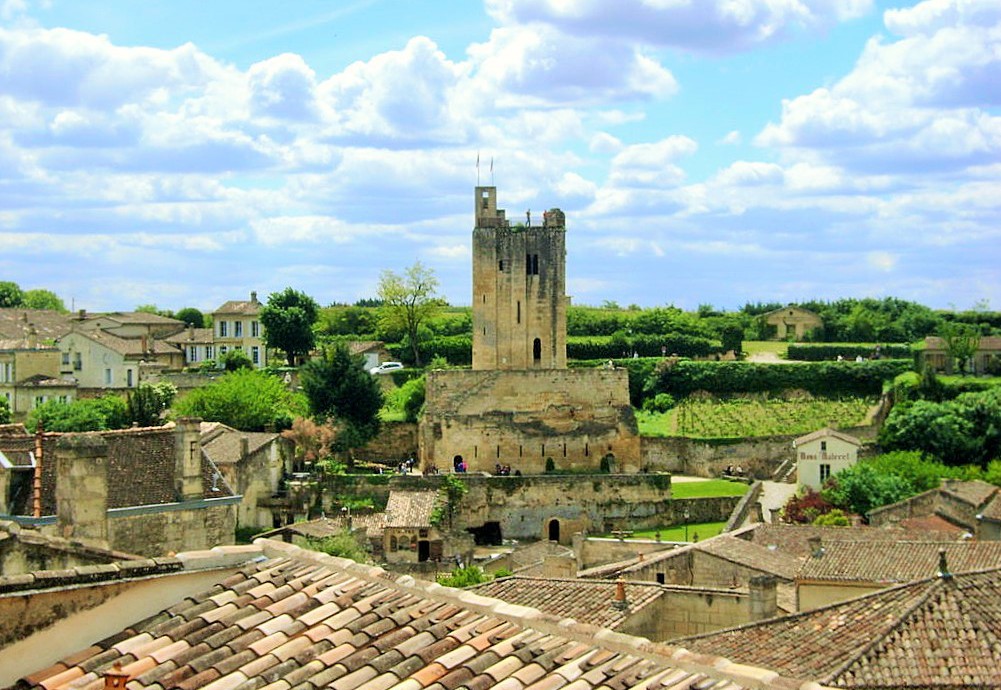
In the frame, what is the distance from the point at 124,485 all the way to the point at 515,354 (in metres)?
37.3

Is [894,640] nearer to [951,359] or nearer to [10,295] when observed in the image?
[951,359]

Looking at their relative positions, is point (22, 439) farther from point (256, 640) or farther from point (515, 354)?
point (515, 354)

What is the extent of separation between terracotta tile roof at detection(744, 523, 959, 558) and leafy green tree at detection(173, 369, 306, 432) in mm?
26334

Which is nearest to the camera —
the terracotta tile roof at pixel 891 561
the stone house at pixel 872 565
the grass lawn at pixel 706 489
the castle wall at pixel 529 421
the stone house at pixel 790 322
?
the stone house at pixel 872 565

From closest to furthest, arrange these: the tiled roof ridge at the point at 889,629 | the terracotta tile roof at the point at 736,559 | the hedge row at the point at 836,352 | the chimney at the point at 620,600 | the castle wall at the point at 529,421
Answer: the tiled roof ridge at the point at 889,629 → the chimney at the point at 620,600 → the terracotta tile roof at the point at 736,559 → the castle wall at the point at 529,421 → the hedge row at the point at 836,352

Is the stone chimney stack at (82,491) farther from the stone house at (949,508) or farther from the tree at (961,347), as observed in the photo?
the tree at (961,347)

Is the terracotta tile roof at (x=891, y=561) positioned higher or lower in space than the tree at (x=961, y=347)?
lower

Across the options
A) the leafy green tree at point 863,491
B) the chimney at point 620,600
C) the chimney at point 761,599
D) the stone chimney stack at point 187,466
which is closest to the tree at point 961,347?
the leafy green tree at point 863,491

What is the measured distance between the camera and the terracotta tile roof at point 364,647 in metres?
7.10

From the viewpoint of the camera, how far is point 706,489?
4994 cm

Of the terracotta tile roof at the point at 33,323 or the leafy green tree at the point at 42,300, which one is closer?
the terracotta tile roof at the point at 33,323

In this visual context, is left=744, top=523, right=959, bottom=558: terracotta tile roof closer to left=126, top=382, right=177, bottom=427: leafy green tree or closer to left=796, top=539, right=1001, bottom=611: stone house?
left=796, top=539, right=1001, bottom=611: stone house

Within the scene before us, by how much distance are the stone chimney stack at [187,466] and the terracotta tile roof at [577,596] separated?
468 centimetres

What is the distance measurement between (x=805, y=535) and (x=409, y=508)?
1620 centimetres
